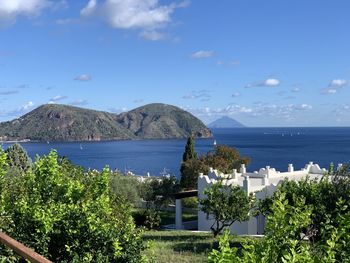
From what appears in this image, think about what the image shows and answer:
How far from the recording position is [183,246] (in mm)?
22016

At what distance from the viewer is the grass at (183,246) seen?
60.2 ft

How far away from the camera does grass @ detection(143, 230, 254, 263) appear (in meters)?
18.3

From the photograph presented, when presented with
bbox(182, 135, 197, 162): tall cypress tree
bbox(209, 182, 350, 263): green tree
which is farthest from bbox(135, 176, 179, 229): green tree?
bbox(209, 182, 350, 263): green tree

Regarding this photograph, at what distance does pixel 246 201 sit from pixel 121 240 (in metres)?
18.3

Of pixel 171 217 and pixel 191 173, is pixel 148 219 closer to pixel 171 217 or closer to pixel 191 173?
pixel 171 217

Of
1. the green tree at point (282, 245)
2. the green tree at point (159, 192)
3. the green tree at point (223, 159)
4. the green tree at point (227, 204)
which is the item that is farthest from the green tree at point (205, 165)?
the green tree at point (282, 245)

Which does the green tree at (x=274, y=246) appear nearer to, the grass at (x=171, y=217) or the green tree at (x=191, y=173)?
→ the grass at (x=171, y=217)

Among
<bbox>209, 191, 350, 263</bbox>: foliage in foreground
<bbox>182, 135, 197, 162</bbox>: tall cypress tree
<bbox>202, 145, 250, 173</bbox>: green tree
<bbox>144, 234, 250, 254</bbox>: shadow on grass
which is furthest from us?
<bbox>182, 135, 197, 162</bbox>: tall cypress tree

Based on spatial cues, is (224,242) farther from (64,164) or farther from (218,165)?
(218,165)

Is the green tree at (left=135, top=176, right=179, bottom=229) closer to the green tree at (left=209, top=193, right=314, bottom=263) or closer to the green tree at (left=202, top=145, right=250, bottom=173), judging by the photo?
the green tree at (left=202, top=145, right=250, bottom=173)

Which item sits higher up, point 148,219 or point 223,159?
point 223,159

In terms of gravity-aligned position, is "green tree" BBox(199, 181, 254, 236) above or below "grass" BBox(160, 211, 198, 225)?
above

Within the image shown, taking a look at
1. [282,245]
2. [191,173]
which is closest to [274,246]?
[282,245]

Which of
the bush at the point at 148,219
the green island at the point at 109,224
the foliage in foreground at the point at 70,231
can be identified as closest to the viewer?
the green island at the point at 109,224
